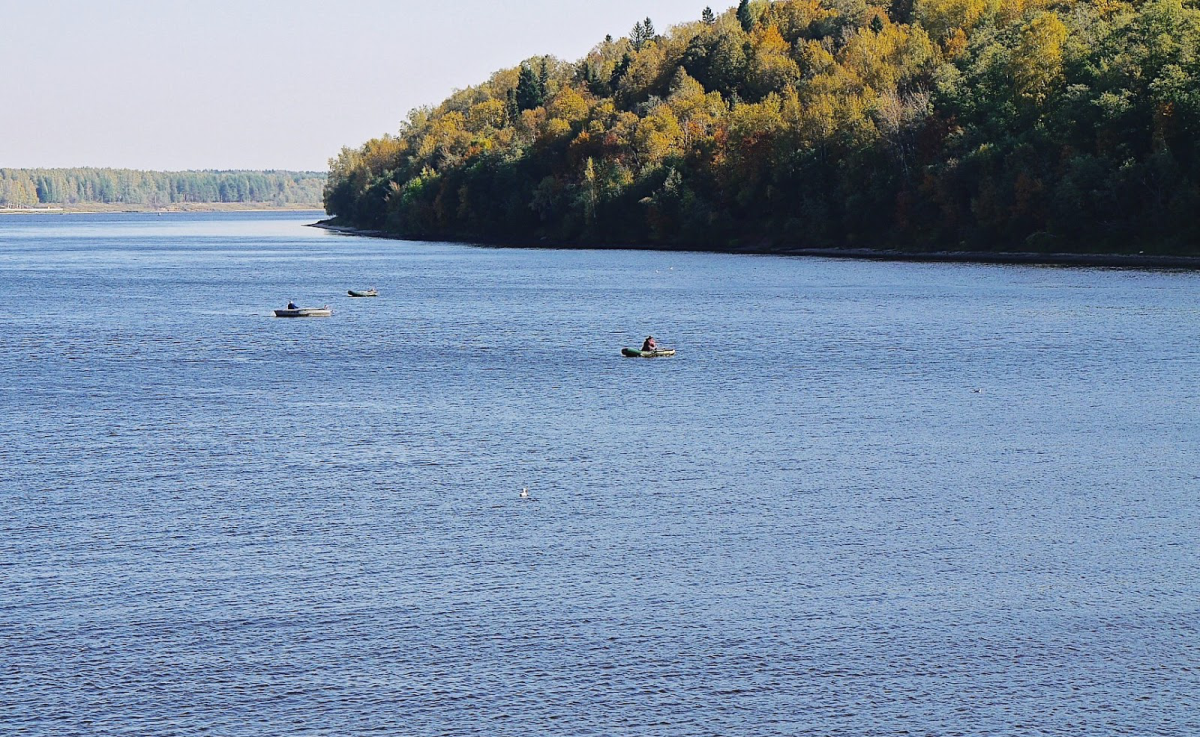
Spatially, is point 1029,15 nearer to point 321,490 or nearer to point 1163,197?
point 1163,197

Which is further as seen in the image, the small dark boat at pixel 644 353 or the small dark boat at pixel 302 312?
the small dark boat at pixel 302 312

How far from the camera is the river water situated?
22469mm

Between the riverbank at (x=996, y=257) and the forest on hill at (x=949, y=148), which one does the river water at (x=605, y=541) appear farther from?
the forest on hill at (x=949, y=148)

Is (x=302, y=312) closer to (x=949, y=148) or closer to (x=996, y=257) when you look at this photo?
(x=996, y=257)

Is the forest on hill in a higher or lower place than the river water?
higher

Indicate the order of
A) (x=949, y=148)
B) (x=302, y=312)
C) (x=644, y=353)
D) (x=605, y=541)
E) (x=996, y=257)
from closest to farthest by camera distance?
(x=605, y=541), (x=644, y=353), (x=302, y=312), (x=996, y=257), (x=949, y=148)

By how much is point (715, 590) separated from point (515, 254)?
158 meters

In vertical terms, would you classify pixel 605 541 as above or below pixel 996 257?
below

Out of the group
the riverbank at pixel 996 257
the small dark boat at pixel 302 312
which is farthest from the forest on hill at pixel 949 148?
Result: the small dark boat at pixel 302 312

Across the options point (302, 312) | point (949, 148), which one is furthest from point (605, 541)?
point (949, 148)

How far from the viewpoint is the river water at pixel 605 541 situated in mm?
22469

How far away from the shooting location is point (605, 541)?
104ft

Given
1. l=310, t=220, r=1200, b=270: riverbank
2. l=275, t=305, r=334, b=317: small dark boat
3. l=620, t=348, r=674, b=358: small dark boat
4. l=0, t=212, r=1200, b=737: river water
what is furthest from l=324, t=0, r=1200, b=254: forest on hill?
l=620, t=348, r=674, b=358: small dark boat

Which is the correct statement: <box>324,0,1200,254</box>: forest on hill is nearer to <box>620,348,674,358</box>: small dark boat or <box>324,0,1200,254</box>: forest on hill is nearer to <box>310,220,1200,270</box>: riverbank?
<box>310,220,1200,270</box>: riverbank
